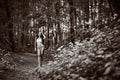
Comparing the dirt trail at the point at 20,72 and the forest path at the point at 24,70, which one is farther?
the forest path at the point at 24,70

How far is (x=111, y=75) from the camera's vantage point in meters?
4.67

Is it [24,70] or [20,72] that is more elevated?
[20,72]

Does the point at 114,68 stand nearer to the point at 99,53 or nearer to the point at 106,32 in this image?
the point at 99,53

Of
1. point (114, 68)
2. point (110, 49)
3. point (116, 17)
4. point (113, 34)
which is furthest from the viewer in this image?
point (116, 17)

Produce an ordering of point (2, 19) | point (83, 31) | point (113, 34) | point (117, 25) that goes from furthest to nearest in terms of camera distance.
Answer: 1. point (83, 31)
2. point (2, 19)
3. point (117, 25)
4. point (113, 34)

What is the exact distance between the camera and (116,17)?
8516 mm

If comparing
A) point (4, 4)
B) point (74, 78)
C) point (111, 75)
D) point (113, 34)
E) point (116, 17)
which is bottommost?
point (74, 78)

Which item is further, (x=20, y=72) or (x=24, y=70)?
(x=24, y=70)

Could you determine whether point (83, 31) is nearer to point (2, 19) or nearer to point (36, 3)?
point (2, 19)

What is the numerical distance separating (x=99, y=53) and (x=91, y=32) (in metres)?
3.52

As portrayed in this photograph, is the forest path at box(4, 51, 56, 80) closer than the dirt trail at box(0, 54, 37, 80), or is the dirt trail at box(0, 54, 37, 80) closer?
the dirt trail at box(0, 54, 37, 80)

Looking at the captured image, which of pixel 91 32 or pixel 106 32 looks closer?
pixel 106 32

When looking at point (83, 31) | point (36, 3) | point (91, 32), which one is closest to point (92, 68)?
point (91, 32)

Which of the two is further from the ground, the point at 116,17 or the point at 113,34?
the point at 116,17
